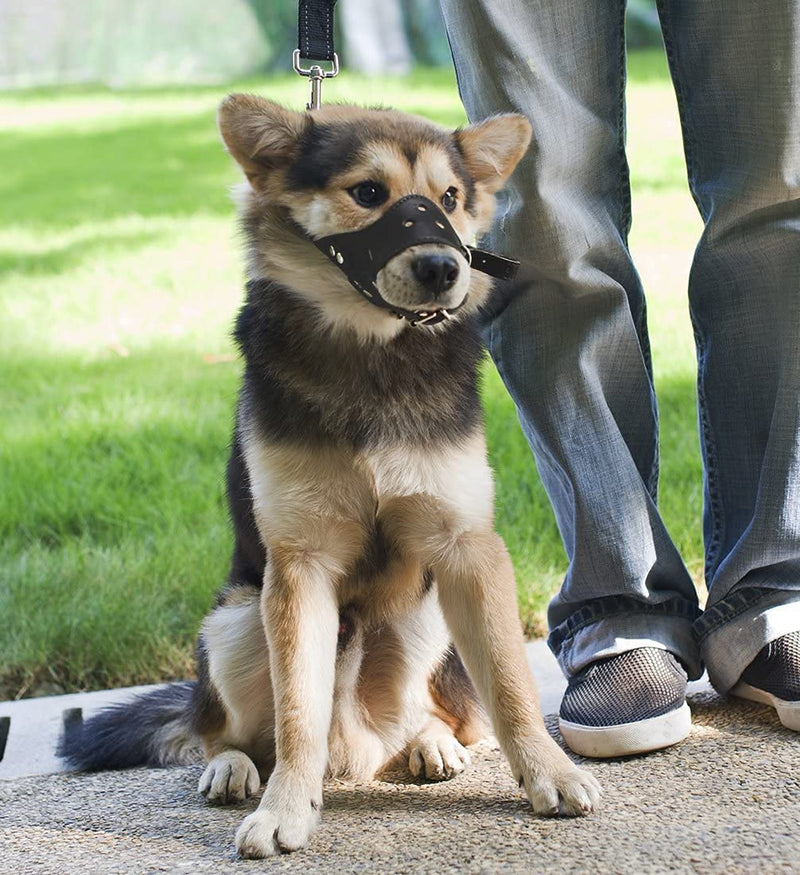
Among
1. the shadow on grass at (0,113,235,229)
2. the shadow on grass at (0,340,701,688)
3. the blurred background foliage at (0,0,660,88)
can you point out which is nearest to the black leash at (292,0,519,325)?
the shadow on grass at (0,340,701,688)

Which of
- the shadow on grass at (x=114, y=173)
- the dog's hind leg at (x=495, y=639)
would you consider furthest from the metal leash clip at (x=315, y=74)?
the shadow on grass at (x=114, y=173)

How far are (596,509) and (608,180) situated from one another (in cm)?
74

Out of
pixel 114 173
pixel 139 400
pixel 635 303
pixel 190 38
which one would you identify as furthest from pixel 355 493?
pixel 190 38

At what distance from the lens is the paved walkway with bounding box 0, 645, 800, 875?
1902 mm

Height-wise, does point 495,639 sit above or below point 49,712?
above

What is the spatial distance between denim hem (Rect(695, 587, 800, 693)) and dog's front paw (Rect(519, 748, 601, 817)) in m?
0.55

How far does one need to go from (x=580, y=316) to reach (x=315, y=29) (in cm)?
87

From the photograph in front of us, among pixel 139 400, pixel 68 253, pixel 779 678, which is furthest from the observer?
pixel 68 253

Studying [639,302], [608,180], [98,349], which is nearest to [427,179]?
[608,180]

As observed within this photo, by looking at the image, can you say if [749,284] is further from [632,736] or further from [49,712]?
[49,712]

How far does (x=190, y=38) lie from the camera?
1395 centimetres

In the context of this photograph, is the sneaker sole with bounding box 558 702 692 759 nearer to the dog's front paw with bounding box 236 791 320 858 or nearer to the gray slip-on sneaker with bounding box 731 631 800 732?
the gray slip-on sneaker with bounding box 731 631 800 732

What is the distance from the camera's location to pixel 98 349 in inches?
231

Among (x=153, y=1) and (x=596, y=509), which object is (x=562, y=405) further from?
(x=153, y=1)
